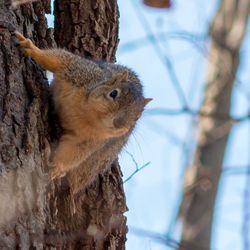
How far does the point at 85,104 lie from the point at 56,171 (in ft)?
1.41

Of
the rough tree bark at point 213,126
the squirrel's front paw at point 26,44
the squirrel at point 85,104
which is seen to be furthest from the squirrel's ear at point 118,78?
the rough tree bark at point 213,126

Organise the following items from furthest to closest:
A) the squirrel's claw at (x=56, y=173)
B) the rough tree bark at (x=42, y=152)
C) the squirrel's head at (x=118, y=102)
Result: the squirrel's head at (x=118, y=102) < the squirrel's claw at (x=56, y=173) < the rough tree bark at (x=42, y=152)

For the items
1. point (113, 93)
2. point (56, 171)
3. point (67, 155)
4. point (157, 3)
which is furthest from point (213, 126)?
point (56, 171)

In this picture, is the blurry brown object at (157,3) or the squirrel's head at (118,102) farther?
the blurry brown object at (157,3)

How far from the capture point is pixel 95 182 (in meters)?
4.48

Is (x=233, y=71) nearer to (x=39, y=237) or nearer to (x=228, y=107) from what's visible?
(x=228, y=107)

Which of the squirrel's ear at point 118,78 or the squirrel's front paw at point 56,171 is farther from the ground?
the squirrel's ear at point 118,78

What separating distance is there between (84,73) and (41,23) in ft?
1.08

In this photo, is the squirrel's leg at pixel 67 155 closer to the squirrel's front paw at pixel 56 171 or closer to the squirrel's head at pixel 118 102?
the squirrel's front paw at pixel 56 171

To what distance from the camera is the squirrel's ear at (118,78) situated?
4.47 m

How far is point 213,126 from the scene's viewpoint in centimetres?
850

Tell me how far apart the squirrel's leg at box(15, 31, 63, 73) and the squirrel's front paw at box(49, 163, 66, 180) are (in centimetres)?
50

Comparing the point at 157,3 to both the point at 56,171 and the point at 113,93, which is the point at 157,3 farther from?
the point at 56,171

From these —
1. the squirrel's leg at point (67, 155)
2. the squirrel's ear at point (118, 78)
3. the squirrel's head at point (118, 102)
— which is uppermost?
the squirrel's ear at point (118, 78)
